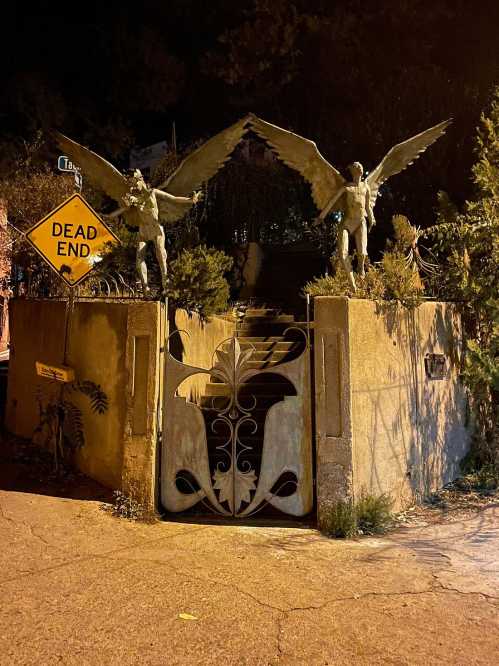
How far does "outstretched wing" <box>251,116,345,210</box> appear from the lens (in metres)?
7.27

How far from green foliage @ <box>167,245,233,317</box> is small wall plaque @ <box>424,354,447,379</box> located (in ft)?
9.76

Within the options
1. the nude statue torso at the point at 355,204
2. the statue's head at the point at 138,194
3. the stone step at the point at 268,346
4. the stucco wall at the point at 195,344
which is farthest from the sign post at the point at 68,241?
the nude statue torso at the point at 355,204

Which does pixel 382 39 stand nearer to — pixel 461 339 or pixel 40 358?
pixel 461 339

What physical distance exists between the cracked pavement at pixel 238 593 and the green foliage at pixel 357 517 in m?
0.16

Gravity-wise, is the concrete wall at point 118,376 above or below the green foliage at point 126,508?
above

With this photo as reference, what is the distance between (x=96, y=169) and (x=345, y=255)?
11.5 ft

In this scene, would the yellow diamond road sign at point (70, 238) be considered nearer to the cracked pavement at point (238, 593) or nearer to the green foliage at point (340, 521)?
the cracked pavement at point (238, 593)

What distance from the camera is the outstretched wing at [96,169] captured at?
7219mm

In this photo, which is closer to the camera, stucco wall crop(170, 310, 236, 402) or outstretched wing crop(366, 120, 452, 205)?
stucco wall crop(170, 310, 236, 402)

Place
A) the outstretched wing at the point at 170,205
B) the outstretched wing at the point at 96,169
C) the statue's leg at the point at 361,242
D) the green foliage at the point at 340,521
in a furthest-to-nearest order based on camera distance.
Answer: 1. the outstretched wing at the point at 96,169
2. the statue's leg at the point at 361,242
3. the outstretched wing at the point at 170,205
4. the green foliage at the point at 340,521

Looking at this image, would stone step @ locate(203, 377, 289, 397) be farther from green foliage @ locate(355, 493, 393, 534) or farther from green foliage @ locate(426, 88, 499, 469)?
green foliage @ locate(426, 88, 499, 469)

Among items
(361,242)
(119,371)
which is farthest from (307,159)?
(119,371)

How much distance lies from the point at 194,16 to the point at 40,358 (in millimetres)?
14587

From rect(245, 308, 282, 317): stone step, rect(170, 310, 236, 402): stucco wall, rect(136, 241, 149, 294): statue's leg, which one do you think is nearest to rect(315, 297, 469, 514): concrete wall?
rect(170, 310, 236, 402): stucco wall
